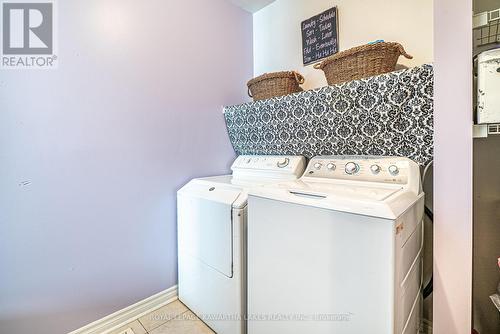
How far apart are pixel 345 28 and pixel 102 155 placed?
1960mm

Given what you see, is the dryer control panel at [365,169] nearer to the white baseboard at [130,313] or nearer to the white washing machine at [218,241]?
the white washing machine at [218,241]

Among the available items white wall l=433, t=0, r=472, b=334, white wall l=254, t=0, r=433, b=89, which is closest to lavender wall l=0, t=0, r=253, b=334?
white wall l=254, t=0, r=433, b=89

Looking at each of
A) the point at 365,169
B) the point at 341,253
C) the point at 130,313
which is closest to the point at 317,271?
the point at 341,253

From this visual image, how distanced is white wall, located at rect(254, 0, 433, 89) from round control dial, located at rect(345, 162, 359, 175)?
764 mm

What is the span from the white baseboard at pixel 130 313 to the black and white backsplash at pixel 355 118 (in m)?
1.45

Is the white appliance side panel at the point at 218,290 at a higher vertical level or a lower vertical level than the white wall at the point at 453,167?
lower

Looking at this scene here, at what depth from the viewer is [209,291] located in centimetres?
161

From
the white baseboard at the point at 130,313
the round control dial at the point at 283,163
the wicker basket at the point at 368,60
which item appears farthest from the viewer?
the round control dial at the point at 283,163

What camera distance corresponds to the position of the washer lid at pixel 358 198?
0.91 meters

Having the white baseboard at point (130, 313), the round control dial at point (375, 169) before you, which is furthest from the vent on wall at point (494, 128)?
the white baseboard at point (130, 313)

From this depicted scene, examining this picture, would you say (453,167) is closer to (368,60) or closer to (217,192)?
(368,60)

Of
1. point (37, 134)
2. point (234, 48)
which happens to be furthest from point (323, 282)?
point (234, 48)

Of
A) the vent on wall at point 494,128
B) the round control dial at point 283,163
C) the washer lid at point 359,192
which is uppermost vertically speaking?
the vent on wall at point 494,128

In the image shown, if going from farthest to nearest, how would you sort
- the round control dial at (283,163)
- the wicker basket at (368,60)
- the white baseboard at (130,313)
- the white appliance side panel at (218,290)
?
the round control dial at (283,163), the white baseboard at (130,313), the white appliance side panel at (218,290), the wicker basket at (368,60)
